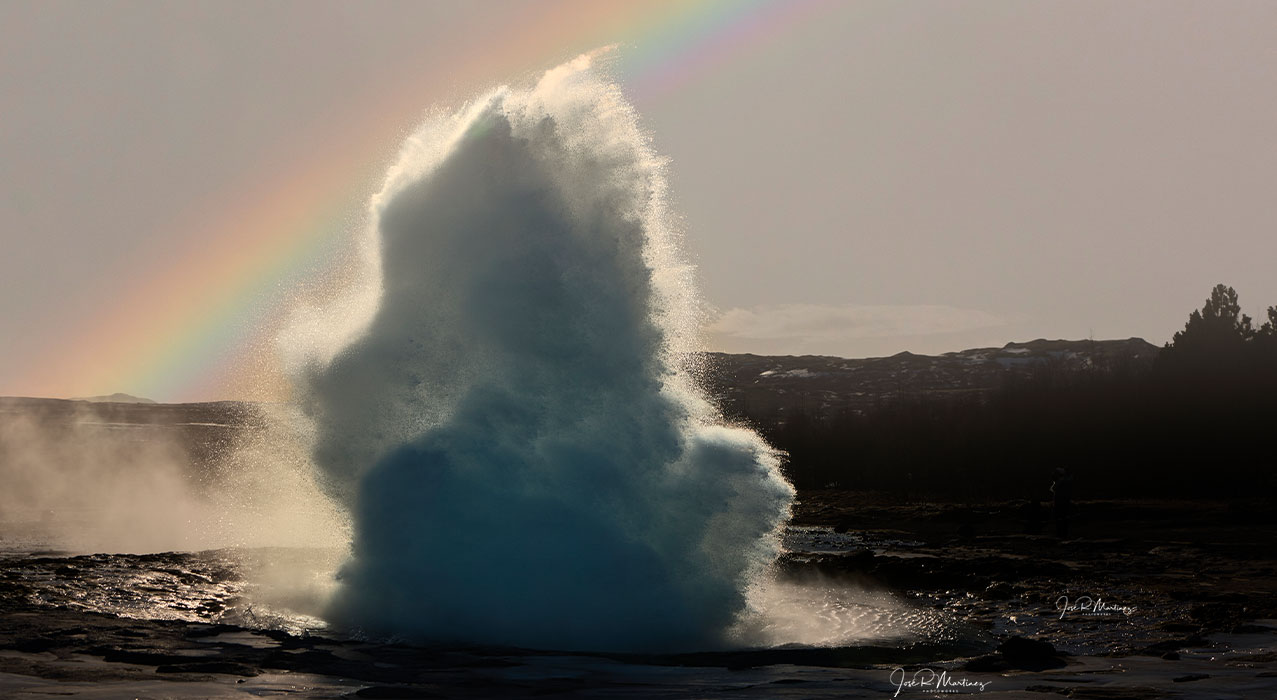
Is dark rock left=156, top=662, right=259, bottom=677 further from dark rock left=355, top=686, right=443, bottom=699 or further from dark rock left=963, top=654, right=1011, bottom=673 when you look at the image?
dark rock left=963, top=654, right=1011, bottom=673

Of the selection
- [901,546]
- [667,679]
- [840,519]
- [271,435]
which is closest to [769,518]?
[667,679]

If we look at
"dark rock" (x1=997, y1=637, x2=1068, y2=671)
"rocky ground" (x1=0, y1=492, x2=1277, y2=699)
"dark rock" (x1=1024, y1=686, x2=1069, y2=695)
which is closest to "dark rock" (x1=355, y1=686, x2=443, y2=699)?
"rocky ground" (x1=0, y1=492, x2=1277, y2=699)

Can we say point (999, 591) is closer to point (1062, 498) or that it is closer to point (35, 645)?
point (1062, 498)

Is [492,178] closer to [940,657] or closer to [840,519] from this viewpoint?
[940,657]

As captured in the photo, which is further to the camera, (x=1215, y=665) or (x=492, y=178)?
(x=492, y=178)

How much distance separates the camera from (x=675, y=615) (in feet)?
51.9

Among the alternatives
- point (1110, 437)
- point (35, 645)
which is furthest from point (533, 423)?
point (1110, 437)

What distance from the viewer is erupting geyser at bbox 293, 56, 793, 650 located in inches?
624

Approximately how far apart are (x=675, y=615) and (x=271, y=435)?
12656 mm

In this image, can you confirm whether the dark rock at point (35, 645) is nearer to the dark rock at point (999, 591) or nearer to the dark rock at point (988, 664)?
the dark rock at point (988, 664)

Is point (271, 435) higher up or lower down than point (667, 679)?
higher up

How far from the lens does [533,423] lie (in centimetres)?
1628

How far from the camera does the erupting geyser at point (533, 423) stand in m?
15.8

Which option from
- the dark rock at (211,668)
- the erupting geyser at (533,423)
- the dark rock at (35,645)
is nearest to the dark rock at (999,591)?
the erupting geyser at (533,423)
